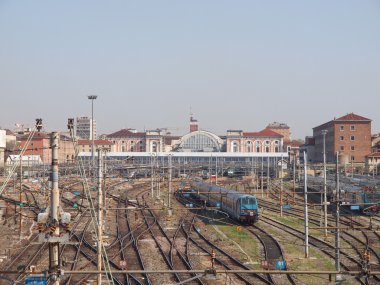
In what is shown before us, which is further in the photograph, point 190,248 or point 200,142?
point 200,142

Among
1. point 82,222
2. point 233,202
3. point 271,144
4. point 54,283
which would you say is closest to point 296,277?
point 54,283

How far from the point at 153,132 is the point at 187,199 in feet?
255

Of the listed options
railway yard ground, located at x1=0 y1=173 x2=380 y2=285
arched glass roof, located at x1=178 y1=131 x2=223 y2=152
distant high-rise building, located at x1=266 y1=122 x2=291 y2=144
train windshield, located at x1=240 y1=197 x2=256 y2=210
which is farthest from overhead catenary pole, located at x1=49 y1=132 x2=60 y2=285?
distant high-rise building, located at x1=266 y1=122 x2=291 y2=144

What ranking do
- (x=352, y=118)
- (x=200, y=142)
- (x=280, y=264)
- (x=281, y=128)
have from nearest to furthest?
(x=280, y=264) < (x=352, y=118) < (x=200, y=142) < (x=281, y=128)

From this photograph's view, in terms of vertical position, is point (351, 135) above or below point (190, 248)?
above

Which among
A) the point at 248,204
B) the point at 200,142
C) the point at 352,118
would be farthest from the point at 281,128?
the point at 248,204

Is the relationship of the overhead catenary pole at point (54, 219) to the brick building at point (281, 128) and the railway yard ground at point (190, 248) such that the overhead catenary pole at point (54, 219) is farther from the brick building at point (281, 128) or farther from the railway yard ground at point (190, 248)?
the brick building at point (281, 128)

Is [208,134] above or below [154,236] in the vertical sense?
above

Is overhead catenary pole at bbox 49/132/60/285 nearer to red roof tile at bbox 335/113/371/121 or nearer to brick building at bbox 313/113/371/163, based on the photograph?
brick building at bbox 313/113/371/163

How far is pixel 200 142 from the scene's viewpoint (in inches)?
4843

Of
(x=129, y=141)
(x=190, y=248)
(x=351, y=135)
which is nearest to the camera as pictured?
(x=190, y=248)

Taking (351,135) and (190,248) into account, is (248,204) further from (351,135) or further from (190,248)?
(351,135)

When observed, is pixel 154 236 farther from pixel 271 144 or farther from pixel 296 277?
pixel 271 144

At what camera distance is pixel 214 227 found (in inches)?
1200
